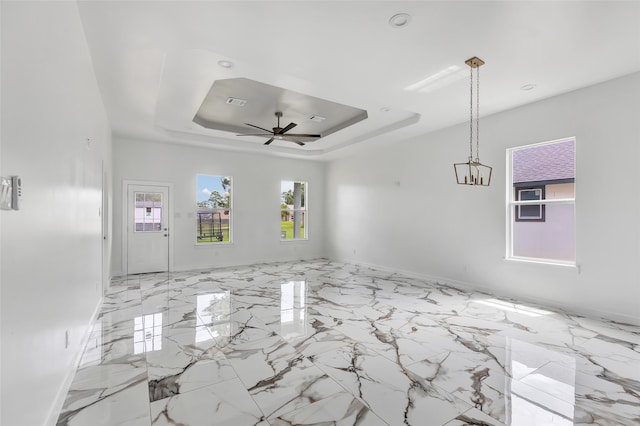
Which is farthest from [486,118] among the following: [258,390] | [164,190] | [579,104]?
[164,190]

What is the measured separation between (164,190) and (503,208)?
6.68 metres

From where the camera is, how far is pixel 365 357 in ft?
9.32

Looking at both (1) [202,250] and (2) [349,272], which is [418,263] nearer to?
(2) [349,272]

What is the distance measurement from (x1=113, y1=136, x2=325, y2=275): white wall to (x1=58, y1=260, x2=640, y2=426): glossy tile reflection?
2.57 m

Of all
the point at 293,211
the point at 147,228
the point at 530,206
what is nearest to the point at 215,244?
the point at 147,228

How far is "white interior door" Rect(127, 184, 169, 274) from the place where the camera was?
658 centimetres

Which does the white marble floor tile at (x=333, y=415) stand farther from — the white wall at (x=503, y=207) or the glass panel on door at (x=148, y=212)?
the glass panel on door at (x=148, y=212)

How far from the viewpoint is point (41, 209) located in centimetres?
171

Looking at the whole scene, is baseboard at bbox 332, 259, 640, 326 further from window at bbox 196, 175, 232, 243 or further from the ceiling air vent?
the ceiling air vent

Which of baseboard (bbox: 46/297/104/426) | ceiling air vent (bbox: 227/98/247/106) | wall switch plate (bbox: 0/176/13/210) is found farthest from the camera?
ceiling air vent (bbox: 227/98/247/106)

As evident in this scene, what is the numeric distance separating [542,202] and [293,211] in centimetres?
592

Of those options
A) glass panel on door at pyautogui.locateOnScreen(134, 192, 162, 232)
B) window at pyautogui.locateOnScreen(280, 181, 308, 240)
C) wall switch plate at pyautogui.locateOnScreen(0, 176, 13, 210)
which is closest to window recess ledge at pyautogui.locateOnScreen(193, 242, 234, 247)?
glass panel on door at pyautogui.locateOnScreen(134, 192, 162, 232)

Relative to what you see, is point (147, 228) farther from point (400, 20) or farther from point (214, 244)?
point (400, 20)

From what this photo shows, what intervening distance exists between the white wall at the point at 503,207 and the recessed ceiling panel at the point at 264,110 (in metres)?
1.72
